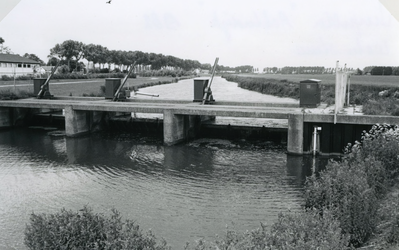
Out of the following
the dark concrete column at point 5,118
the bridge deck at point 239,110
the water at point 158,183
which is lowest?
the water at point 158,183

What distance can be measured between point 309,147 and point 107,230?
14446 millimetres

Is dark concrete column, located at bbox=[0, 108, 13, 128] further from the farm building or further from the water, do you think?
the farm building

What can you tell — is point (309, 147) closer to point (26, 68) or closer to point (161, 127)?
point (161, 127)

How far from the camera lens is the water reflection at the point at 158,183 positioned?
1266 cm

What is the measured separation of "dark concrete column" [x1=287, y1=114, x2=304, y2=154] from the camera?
20547mm

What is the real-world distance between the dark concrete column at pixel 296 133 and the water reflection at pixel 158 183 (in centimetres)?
49

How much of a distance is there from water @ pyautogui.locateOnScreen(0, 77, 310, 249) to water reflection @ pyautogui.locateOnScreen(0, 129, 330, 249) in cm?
3

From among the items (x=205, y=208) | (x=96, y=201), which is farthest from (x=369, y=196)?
(x=96, y=201)

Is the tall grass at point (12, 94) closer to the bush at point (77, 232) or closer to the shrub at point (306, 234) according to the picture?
the bush at point (77, 232)

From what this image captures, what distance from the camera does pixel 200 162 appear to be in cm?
2011

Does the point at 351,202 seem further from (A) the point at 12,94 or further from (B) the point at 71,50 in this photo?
(B) the point at 71,50

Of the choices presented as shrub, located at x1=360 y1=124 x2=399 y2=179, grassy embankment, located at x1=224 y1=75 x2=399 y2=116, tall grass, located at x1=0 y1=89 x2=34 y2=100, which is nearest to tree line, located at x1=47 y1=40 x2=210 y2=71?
grassy embankment, located at x1=224 y1=75 x2=399 y2=116

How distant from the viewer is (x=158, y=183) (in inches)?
658

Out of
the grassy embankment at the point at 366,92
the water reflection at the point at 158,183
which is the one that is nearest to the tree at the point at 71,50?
the grassy embankment at the point at 366,92
